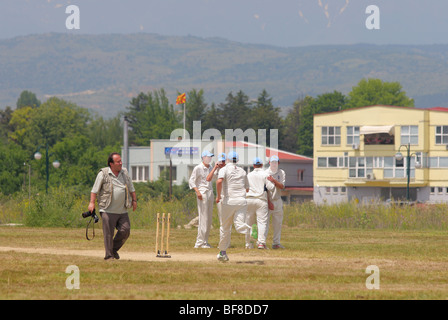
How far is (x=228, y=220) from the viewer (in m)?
17.3

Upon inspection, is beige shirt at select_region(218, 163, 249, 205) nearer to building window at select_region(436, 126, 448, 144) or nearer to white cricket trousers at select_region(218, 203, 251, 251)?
white cricket trousers at select_region(218, 203, 251, 251)

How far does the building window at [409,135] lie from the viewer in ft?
312

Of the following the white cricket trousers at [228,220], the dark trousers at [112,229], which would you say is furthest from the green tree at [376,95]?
the dark trousers at [112,229]

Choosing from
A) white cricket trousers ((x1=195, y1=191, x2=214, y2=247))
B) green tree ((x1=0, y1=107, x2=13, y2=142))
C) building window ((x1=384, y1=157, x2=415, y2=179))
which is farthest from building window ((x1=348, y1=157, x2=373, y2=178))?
white cricket trousers ((x1=195, y1=191, x2=214, y2=247))

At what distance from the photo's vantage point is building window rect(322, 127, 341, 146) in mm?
100469

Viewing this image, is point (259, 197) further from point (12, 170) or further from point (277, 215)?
point (12, 170)

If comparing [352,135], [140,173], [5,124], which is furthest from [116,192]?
[5,124]

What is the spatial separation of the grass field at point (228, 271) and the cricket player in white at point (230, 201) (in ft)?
1.65

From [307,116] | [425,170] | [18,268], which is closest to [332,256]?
[18,268]

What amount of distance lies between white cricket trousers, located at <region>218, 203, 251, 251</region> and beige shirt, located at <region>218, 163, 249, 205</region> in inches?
4.2

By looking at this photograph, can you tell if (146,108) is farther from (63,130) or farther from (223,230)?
(223,230)

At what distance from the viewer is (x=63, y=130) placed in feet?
487

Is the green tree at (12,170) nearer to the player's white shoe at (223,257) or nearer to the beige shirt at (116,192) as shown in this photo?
the beige shirt at (116,192)

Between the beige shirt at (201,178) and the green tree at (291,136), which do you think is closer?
the beige shirt at (201,178)
